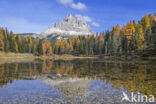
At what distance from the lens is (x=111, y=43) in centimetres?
9588

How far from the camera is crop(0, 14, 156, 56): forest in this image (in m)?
75.8

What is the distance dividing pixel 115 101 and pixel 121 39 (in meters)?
85.4

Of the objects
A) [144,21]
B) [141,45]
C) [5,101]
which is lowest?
[5,101]

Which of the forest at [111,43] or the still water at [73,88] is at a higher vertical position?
the forest at [111,43]

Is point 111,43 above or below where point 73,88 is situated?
above

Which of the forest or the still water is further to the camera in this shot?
the forest

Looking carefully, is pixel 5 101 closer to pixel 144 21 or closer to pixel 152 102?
pixel 152 102

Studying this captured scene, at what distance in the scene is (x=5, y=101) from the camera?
11.4m

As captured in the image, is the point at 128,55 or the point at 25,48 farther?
the point at 25,48

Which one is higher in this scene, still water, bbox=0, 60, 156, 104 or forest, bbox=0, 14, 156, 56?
forest, bbox=0, 14, 156, 56

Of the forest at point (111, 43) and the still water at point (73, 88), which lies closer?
the still water at point (73, 88)

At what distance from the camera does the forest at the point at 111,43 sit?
7581 centimetres

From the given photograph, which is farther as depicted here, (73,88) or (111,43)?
(111,43)

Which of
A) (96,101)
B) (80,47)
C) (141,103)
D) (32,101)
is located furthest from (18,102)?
(80,47)
